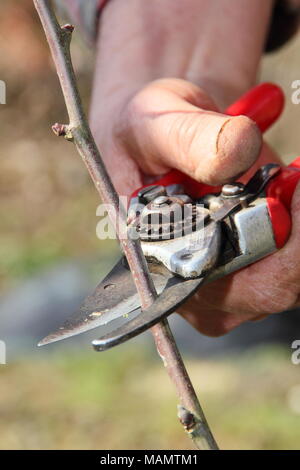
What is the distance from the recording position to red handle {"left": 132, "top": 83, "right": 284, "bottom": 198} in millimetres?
1424

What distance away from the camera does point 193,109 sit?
4.35ft

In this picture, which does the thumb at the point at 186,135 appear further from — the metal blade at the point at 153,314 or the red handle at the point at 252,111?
the metal blade at the point at 153,314

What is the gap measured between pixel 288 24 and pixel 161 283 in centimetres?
123

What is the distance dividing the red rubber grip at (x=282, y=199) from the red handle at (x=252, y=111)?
18 cm

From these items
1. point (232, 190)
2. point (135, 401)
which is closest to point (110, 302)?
point (232, 190)

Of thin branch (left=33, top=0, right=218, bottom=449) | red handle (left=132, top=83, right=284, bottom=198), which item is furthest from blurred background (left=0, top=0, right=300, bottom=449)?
thin branch (left=33, top=0, right=218, bottom=449)

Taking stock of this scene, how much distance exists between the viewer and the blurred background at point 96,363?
6.99 ft

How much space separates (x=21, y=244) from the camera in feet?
11.9

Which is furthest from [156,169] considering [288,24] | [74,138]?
[288,24]

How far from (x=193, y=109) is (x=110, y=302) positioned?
44 centimetres

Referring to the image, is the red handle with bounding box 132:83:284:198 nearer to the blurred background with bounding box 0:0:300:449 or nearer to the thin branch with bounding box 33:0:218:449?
the thin branch with bounding box 33:0:218:449

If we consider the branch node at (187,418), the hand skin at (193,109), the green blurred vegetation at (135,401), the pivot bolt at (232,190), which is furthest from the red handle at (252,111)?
the green blurred vegetation at (135,401)

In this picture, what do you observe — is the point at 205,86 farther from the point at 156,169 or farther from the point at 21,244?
the point at 21,244

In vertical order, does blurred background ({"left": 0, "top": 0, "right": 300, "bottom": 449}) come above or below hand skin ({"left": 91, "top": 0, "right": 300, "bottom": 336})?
below
